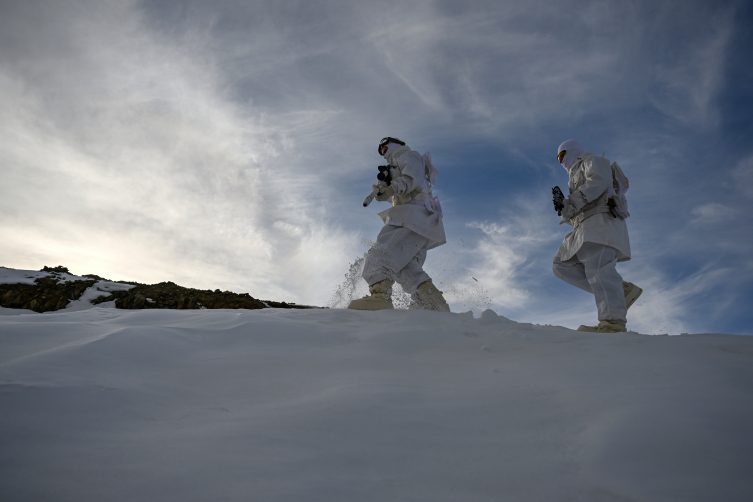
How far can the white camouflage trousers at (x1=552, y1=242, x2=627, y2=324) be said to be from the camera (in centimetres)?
385

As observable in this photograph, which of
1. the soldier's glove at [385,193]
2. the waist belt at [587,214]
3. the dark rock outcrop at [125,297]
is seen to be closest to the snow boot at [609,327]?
the waist belt at [587,214]

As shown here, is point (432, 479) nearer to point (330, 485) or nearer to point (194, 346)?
point (330, 485)

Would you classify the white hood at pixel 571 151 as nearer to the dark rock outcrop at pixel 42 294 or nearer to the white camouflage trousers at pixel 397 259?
the white camouflage trousers at pixel 397 259

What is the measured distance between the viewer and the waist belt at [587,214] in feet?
13.5

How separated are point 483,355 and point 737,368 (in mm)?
986

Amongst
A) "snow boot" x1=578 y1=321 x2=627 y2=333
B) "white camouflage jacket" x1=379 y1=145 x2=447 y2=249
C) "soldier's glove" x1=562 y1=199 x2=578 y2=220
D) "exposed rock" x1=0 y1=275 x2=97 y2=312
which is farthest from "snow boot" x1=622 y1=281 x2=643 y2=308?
"exposed rock" x1=0 y1=275 x2=97 y2=312

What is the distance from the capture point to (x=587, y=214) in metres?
4.20

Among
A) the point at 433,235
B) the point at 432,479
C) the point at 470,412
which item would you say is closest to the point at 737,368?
the point at 470,412

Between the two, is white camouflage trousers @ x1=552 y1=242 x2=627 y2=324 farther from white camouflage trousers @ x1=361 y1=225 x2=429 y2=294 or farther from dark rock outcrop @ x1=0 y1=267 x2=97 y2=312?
dark rock outcrop @ x1=0 y1=267 x2=97 y2=312

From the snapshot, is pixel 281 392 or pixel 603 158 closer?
pixel 281 392

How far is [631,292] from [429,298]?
1.93 meters

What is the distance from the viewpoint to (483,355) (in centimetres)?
212

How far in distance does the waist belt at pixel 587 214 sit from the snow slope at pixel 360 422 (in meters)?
2.25

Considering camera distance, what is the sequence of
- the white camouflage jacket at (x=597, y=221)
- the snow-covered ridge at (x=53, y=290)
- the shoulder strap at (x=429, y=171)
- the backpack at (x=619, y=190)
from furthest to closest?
the snow-covered ridge at (x=53, y=290) → the shoulder strap at (x=429, y=171) → the backpack at (x=619, y=190) → the white camouflage jacket at (x=597, y=221)
